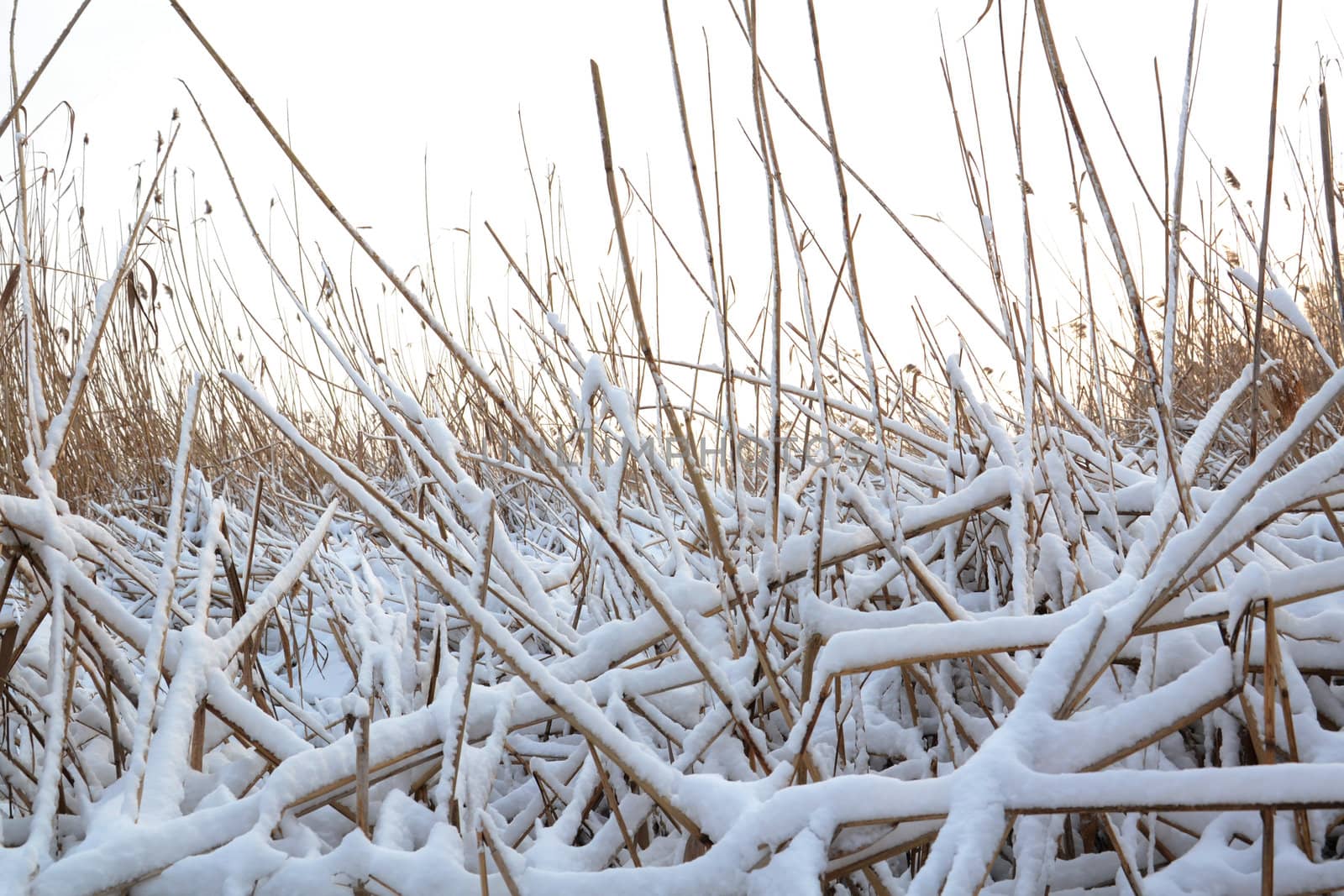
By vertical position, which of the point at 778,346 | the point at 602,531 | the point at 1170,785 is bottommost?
the point at 1170,785

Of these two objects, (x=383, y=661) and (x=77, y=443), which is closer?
(x=383, y=661)

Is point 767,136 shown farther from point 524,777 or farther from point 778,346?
point 524,777

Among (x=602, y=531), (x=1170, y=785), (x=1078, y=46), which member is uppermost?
(x=1078, y=46)

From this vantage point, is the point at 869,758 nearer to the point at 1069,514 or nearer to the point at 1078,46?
the point at 1069,514

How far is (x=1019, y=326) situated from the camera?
3.20ft

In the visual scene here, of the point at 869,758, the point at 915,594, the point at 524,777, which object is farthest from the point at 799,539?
the point at 524,777

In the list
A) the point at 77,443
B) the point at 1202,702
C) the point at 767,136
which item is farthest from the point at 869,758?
the point at 77,443

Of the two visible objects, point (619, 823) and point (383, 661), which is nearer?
point (619, 823)

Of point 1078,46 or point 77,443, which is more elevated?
point 1078,46

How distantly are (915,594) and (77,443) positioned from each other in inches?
100

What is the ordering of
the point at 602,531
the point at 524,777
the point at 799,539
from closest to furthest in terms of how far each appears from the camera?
the point at 602,531, the point at 799,539, the point at 524,777

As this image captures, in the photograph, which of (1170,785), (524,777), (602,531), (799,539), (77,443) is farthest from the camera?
(77,443)

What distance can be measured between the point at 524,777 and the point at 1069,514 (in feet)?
2.03

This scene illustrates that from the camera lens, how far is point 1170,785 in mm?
425
